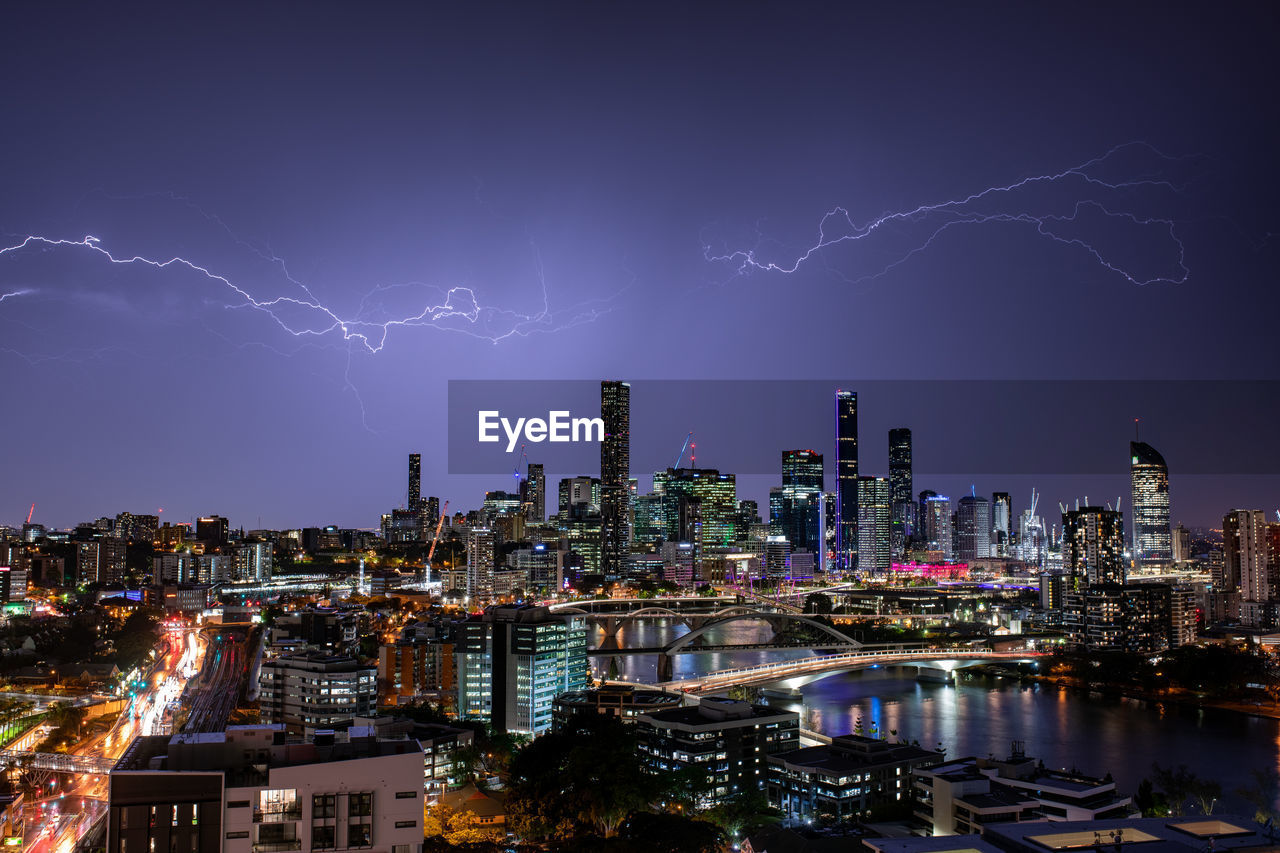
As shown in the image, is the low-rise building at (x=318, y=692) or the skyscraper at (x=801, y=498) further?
the skyscraper at (x=801, y=498)

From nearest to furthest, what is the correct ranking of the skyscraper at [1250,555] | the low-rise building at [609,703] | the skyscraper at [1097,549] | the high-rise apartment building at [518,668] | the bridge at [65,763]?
1. the bridge at [65,763]
2. the low-rise building at [609,703]
3. the high-rise apartment building at [518,668]
4. the skyscraper at [1097,549]
5. the skyscraper at [1250,555]

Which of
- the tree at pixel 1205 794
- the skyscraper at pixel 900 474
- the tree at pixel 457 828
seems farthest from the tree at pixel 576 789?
A: the skyscraper at pixel 900 474

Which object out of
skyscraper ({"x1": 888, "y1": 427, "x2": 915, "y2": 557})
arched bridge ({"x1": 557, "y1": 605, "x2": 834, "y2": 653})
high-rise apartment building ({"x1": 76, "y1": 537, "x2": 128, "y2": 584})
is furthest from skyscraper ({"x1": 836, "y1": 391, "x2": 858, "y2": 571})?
high-rise apartment building ({"x1": 76, "y1": 537, "x2": 128, "y2": 584})

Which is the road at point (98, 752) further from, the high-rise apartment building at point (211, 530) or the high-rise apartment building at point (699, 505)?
the high-rise apartment building at point (699, 505)

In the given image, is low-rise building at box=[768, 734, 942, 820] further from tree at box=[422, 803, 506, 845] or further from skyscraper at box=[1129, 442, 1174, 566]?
skyscraper at box=[1129, 442, 1174, 566]

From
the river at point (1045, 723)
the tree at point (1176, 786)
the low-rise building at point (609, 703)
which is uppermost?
the low-rise building at point (609, 703)

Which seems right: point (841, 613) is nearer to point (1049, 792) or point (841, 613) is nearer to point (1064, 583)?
point (1064, 583)
